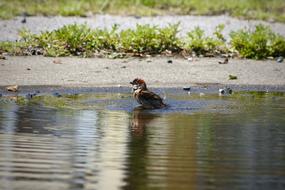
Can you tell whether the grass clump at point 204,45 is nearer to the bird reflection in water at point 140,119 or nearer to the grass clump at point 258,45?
the grass clump at point 258,45

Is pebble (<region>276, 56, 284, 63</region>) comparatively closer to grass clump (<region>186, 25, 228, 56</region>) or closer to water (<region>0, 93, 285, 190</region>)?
grass clump (<region>186, 25, 228, 56</region>)

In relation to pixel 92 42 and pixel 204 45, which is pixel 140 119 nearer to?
pixel 92 42

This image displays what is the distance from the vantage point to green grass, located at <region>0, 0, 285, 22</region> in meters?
20.7

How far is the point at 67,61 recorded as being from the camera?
50.2 ft

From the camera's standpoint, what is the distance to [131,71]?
1467 centimetres

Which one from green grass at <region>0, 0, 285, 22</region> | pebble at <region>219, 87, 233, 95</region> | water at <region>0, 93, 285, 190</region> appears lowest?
water at <region>0, 93, 285, 190</region>

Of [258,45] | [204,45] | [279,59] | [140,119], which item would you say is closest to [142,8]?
[204,45]

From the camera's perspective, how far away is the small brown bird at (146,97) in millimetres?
10977

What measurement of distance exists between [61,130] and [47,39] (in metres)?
7.42

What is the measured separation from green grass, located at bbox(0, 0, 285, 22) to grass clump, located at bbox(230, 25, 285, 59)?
4772 mm

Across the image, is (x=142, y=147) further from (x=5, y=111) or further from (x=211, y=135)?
(x=5, y=111)

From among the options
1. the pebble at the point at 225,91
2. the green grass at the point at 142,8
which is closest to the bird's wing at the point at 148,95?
the pebble at the point at 225,91

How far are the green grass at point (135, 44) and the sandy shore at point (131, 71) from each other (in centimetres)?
42

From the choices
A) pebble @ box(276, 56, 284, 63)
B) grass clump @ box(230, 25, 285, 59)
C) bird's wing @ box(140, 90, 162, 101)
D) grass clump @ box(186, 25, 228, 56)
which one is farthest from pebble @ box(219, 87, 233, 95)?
grass clump @ box(186, 25, 228, 56)
